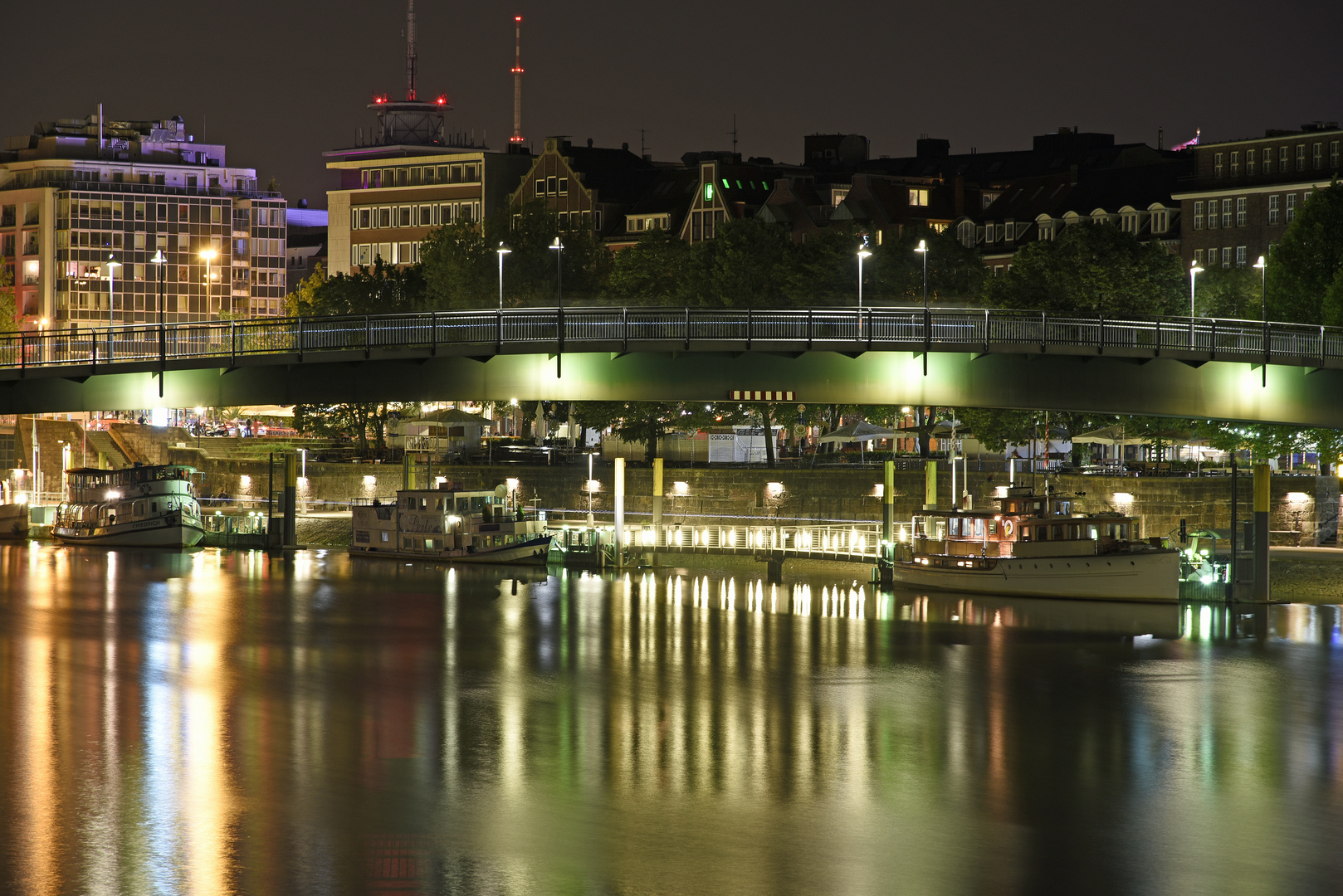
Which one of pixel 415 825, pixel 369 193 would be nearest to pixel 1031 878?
pixel 415 825

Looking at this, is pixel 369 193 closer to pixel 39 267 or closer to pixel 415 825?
pixel 39 267

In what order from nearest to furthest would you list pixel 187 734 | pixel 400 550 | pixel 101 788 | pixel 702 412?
pixel 101 788 < pixel 187 734 < pixel 400 550 < pixel 702 412

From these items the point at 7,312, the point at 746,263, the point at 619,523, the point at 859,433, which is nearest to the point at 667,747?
the point at 619,523

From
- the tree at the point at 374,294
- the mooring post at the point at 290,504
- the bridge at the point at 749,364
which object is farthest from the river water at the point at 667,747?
the tree at the point at 374,294

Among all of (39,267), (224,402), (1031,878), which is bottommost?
(1031,878)

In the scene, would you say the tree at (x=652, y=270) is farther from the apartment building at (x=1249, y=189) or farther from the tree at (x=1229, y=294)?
Result: the apartment building at (x=1249, y=189)

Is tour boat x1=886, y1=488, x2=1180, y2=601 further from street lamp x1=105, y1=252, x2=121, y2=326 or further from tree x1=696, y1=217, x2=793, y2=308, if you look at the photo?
tree x1=696, y1=217, x2=793, y2=308

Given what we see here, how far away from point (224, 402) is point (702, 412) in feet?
137

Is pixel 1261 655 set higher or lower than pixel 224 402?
lower

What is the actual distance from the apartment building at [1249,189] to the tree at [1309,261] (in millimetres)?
29063

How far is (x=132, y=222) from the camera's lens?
193000 mm

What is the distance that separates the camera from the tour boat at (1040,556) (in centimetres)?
6700

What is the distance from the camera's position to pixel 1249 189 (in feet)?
389

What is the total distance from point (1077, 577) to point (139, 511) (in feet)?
159
